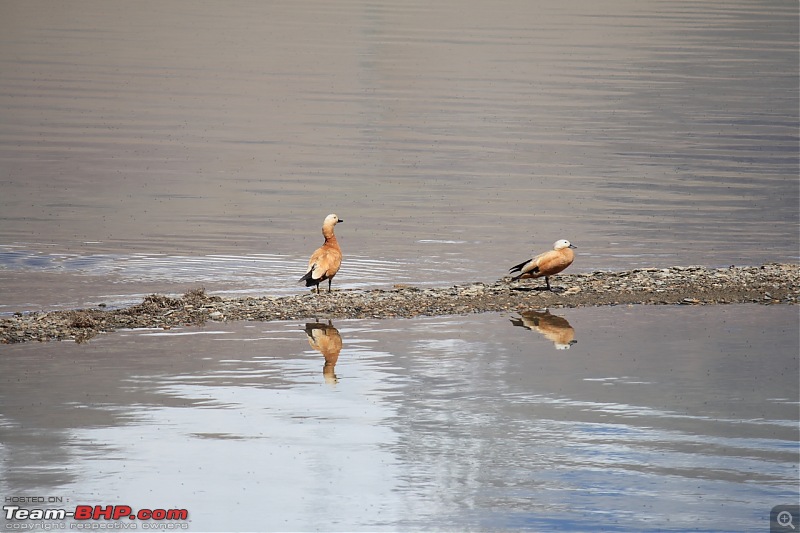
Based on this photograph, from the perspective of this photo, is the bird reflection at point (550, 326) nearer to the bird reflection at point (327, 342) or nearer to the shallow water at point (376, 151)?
the bird reflection at point (327, 342)

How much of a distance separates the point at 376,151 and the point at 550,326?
22.9m

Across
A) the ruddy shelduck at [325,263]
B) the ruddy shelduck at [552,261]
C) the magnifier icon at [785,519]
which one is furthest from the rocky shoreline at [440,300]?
the magnifier icon at [785,519]

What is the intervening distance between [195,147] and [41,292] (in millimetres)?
20340

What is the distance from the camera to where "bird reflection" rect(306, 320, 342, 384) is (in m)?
17.9

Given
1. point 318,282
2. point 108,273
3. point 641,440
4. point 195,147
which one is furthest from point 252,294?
point 195,147

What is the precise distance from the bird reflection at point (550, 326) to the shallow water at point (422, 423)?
0.22ft

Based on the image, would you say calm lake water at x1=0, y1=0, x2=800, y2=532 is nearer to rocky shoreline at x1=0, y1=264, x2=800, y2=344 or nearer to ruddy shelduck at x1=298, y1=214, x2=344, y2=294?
rocky shoreline at x1=0, y1=264, x2=800, y2=344

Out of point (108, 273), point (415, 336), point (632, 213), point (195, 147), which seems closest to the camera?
point (415, 336)

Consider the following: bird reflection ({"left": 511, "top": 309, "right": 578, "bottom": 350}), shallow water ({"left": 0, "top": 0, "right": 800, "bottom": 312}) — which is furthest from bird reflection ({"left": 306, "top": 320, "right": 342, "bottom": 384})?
shallow water ({"left": 0, "top": 0, "right": 800, "bottom": 312})

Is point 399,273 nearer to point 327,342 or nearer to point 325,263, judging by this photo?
point 325,263

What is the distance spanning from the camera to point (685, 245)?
1126 inches

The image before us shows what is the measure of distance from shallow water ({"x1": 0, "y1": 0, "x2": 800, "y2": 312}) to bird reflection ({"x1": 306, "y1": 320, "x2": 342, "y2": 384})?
130 inches

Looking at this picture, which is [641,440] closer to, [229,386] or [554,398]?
[554,398]

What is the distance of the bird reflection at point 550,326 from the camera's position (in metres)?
19.7
